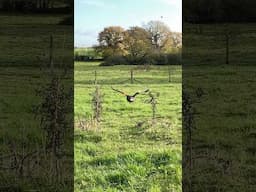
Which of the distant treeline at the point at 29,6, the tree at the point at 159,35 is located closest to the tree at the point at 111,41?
the tree at the point at 159,35

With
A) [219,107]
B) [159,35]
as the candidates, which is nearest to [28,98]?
[159,35]

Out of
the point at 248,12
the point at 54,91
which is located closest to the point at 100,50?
the point at 54,91

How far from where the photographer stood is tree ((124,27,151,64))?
9.21ft

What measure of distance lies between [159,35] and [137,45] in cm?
16

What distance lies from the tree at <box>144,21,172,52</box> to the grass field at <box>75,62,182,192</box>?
15 cm

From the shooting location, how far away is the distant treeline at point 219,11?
3105 millimetres

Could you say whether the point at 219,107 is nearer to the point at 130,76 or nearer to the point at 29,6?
the point at 130,76

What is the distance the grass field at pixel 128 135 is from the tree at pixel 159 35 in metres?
0.15

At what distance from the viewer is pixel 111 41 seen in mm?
2826

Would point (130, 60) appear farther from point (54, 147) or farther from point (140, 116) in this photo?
point (54, 147)

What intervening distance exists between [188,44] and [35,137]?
1.28 metres

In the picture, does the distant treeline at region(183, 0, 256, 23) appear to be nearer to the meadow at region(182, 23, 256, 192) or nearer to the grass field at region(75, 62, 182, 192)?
the meadow at region(182, 23, 256, 192)

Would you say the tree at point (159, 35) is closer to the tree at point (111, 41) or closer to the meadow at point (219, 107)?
the tree at point (111, 41)

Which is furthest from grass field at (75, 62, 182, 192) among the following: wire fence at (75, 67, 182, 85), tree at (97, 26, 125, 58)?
tree at (97, 26, 125, 58)
